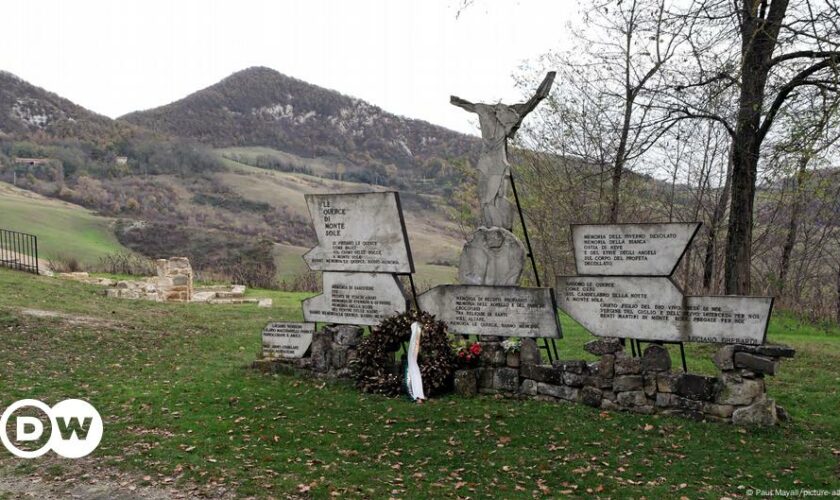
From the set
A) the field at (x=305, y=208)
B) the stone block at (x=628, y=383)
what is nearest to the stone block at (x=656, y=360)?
the stone block at (x=628, y=383)

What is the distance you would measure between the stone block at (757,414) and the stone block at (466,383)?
11.3 ft

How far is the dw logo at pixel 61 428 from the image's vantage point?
7.42 m

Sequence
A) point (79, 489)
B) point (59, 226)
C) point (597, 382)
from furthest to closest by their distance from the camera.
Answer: point (59, 226) → point (597, 382) → point (79, 489)

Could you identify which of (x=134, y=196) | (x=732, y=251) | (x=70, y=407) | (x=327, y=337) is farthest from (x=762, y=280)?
(x=134, y=196)

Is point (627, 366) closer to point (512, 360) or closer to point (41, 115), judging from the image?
point (512, 360)

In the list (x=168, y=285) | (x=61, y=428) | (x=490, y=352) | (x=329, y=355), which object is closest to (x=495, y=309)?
(x=490, y=352)

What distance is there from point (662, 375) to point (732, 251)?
4.76 meters

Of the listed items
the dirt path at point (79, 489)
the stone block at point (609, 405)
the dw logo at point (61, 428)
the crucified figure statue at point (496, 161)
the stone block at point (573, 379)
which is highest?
the crucified figure statue at point (496, 161)

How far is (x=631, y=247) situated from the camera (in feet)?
30.2

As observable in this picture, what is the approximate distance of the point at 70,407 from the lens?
8.88 meters

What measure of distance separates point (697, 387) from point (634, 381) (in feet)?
2.57

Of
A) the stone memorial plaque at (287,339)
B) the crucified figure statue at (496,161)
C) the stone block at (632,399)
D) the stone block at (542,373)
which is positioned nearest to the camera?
the stone block at (632,399)

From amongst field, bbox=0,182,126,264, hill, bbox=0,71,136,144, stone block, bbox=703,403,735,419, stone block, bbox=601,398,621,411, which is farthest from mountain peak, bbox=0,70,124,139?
stone block, bbox=703,403,735,419

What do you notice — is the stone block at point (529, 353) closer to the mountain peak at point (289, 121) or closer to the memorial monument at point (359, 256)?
the memorial monument at point (359, 256)
